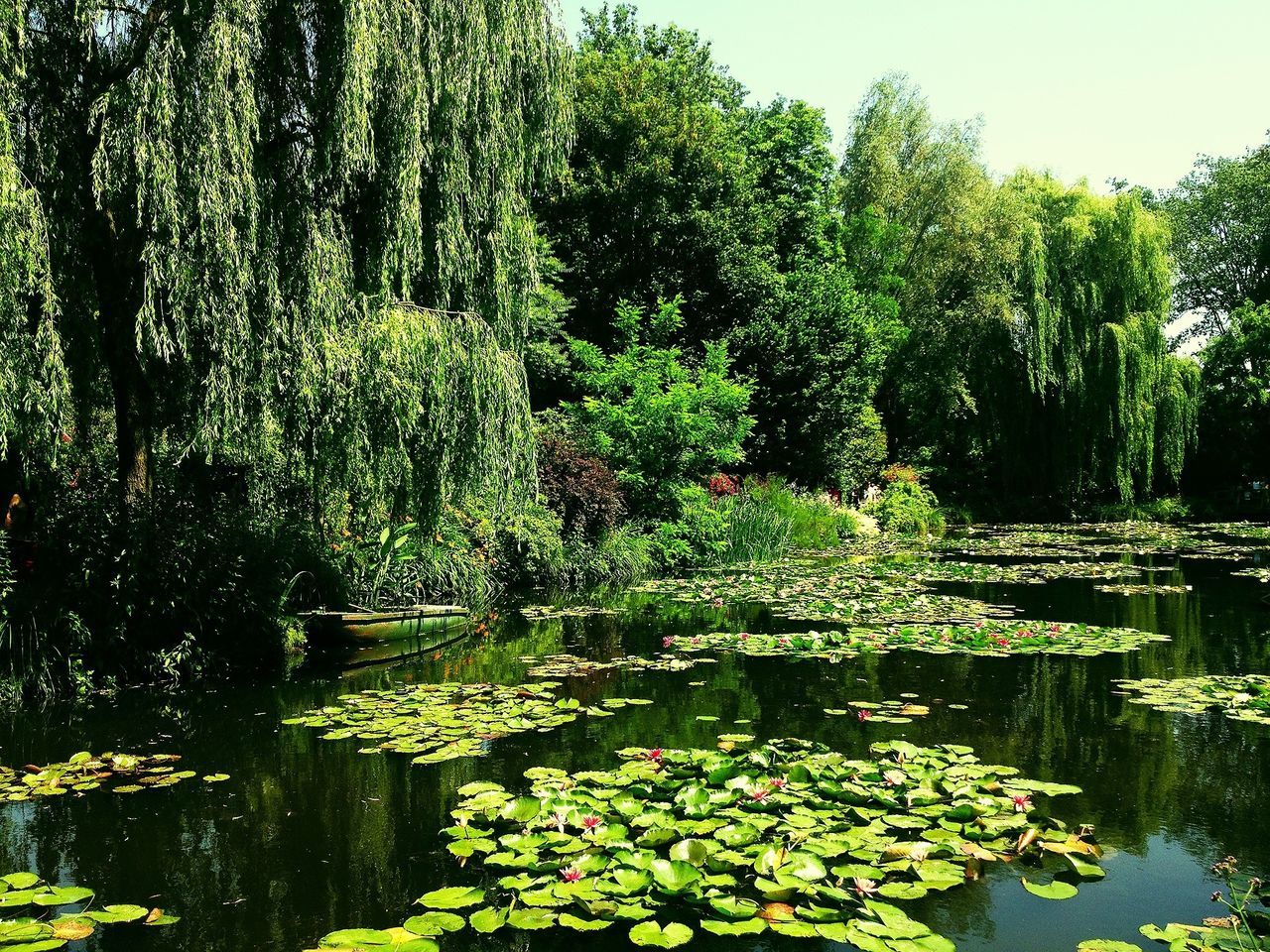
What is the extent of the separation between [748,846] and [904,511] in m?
21.2

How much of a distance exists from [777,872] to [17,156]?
6.33 meters

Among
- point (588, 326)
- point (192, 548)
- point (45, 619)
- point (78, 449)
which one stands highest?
point (588, 326)

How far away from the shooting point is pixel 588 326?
67.8 feet

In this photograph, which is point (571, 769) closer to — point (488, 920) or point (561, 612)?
point (488, 920)

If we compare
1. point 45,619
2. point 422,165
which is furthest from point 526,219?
point 45,619

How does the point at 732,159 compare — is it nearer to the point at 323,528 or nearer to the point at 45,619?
the point at 323,528

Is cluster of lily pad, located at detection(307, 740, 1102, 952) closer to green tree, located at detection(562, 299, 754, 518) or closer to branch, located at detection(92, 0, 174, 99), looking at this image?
branch, located at detection(92, 0, 174, 99)

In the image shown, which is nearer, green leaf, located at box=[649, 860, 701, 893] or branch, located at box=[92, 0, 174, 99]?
green leaf, located at box=[649, 860, 701, 893]

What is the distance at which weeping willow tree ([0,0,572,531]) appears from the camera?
6.01 meters

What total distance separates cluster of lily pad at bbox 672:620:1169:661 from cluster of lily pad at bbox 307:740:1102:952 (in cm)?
310

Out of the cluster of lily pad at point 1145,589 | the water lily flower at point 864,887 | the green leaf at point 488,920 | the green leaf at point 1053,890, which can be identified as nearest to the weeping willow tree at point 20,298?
the green leaf at point 488,920

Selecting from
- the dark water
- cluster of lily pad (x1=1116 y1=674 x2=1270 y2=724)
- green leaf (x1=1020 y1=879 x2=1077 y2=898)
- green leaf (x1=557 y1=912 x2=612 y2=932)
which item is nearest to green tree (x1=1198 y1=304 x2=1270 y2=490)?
the dark water

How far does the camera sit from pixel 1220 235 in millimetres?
34375

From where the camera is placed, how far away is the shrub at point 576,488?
504 inches
